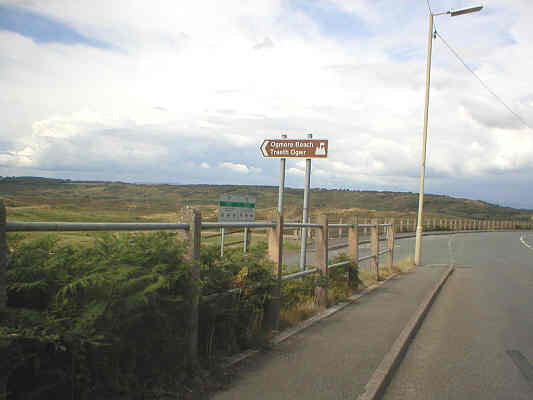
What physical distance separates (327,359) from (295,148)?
5210 millimetres

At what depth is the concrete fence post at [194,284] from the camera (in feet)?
15.2

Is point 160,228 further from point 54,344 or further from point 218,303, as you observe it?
point 54,344

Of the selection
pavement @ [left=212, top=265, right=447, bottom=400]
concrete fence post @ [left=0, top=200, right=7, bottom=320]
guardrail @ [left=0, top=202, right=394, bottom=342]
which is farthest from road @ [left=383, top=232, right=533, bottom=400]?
concrete fence post @ [left=0, top=200, right=7, bottom=320]

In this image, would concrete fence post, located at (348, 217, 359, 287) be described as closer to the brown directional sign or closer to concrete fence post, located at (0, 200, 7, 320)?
the brown directional sign

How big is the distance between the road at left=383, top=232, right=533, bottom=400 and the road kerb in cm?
9

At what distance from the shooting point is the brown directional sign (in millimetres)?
9906

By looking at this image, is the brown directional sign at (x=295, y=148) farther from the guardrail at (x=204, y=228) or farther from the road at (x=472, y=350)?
the road at (x=472, y=350)

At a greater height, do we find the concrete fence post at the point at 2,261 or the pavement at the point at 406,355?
the concrete fence post at the point at 2,261

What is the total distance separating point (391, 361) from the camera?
5.52 metres

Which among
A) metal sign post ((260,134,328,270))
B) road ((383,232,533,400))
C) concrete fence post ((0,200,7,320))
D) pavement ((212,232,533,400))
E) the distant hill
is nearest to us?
concrete fence post ((0,200,7,320))

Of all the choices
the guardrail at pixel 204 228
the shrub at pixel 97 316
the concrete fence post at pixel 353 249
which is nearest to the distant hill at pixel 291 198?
the concrete fence post at pixel 353 249

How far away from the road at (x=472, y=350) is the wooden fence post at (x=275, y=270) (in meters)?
1.66

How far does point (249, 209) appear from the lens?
8.61 m

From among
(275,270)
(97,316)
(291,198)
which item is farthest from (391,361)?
(291,198)
